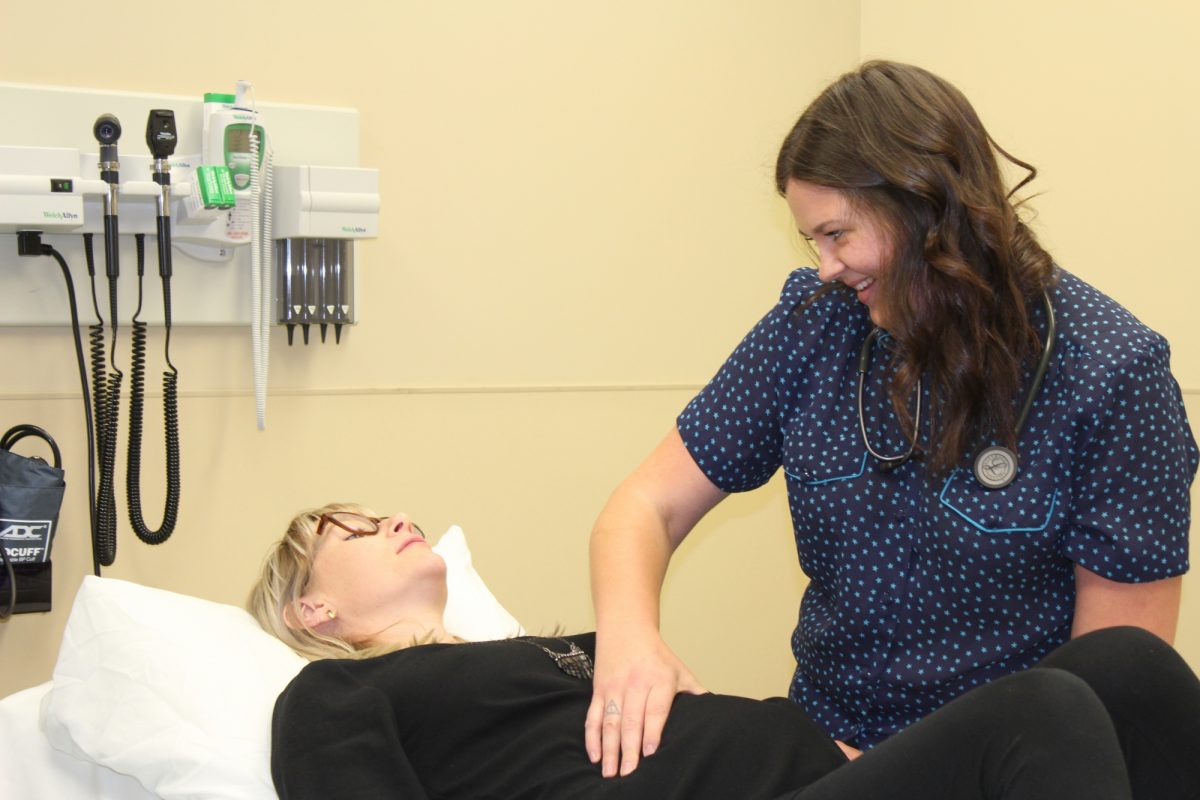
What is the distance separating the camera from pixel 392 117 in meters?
2.33

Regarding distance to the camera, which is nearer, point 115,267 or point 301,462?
point 115,267

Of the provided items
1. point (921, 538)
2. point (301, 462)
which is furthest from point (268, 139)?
point (921, 538)

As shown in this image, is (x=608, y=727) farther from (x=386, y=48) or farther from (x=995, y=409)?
(x=386, y=48)

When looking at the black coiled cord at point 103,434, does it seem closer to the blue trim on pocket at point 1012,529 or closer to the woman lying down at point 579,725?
the woman lying down at point 579,725

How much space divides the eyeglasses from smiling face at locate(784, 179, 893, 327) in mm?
771

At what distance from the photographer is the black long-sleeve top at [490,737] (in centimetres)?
125

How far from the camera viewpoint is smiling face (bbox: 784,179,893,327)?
54.6 inches

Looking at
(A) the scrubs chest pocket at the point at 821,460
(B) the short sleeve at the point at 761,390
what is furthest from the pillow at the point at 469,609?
(A) the scrubs chest pocket at the point at 821,460

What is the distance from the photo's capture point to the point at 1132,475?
4.33ft

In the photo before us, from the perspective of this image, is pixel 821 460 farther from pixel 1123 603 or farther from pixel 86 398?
pixel 86 398

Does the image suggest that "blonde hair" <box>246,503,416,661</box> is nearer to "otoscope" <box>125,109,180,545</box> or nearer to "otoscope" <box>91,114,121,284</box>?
"otoscope" <box>125,109,180,545</box>

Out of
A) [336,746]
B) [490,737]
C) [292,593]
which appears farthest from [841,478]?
[292,593]

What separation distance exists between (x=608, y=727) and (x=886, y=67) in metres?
0.83

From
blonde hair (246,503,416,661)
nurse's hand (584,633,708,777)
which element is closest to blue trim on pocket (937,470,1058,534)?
nurse's hand (584,633,708,777)
